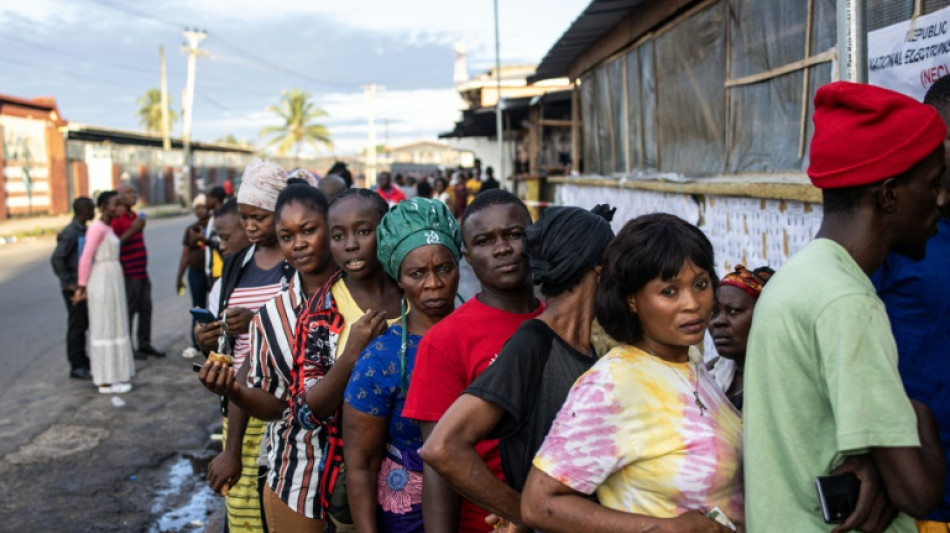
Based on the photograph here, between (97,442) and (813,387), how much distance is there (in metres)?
6.39

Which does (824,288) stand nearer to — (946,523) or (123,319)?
(946,523)

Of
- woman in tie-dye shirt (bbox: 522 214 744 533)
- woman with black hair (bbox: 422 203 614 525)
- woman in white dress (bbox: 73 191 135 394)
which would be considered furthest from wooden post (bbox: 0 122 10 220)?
woman in tie-dye shirt (bbox: 522 214 744 533)

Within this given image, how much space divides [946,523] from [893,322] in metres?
0.55

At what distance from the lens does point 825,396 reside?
5.64 ft

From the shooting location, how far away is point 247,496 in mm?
3643

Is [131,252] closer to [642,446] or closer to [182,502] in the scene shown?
[182,502]

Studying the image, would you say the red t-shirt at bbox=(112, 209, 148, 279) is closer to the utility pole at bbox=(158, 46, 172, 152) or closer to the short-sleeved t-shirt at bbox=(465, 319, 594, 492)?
the short-sleeved t-shirt at bbox=(465, 319, 594, 492)

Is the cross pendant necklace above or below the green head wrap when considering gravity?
below

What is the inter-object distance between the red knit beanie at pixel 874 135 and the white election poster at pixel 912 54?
6.48 feet

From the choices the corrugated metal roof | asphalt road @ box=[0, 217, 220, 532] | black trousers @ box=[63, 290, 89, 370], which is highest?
the corrugated metal roof

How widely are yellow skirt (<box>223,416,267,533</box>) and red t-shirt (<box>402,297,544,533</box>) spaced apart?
153cm

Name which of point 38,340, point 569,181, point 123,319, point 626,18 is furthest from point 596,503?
point 569,181

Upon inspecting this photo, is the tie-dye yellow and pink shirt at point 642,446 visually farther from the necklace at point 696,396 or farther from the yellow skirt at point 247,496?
the yellow skirt at point 247,496

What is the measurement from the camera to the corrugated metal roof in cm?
880
